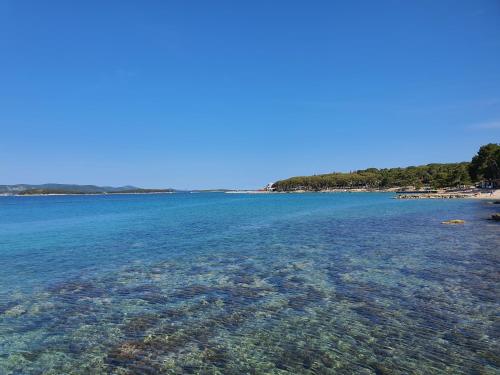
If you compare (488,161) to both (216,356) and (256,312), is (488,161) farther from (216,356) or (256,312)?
(216,356)

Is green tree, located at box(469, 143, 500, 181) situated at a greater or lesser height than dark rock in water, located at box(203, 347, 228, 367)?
greater

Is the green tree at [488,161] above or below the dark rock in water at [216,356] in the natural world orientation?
above

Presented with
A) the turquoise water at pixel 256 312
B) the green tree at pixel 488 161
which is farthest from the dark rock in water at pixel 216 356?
the green tree at pixel 488 161

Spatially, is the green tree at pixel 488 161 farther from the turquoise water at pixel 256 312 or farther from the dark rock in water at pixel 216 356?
the dark rock in water at pixel 216 356

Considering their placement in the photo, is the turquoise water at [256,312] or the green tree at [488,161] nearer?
the turquoise water at [256,312]

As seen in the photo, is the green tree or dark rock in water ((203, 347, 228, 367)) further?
the green tree

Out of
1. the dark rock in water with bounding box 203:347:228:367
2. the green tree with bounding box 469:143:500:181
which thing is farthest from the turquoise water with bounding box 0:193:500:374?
the green tree with bounding box 469:143:500:181

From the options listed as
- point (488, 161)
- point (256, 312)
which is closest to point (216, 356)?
point (256, 312)

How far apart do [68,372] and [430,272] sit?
1781 cm

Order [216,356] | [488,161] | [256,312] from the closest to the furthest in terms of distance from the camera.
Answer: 1. [216,356]
2. [256,312]
3. [488,161]

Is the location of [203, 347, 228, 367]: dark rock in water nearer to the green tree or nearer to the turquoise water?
the turquoise water

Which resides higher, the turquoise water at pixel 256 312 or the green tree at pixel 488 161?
the green tree at pixel 488 161

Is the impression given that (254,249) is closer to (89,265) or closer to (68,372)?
(89,265)

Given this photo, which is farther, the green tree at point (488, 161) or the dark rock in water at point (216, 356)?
the green tree at point (488, 161)
